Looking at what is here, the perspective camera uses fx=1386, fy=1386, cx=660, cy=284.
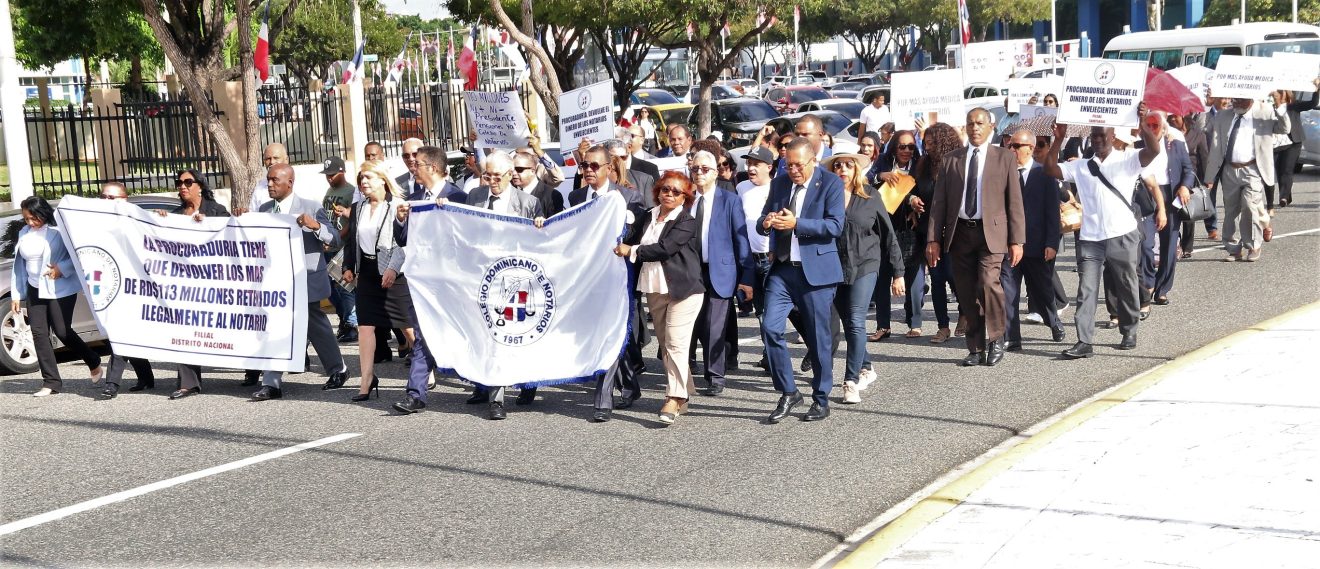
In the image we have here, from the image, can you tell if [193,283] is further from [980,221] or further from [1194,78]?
[1194,78]

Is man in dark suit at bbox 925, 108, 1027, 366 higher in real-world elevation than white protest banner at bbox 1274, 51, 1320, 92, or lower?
lower

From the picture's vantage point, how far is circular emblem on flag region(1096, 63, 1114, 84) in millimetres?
10148

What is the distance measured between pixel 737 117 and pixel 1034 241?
65.4ft

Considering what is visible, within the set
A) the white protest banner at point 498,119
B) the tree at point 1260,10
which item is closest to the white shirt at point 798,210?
the white protest banner at point 498,119

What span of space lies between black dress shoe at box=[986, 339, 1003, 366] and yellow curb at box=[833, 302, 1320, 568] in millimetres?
1013

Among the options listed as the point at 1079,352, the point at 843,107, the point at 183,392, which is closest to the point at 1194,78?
the point at 1079,352

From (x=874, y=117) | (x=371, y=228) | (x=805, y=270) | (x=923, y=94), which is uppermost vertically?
(x=923, y=94)

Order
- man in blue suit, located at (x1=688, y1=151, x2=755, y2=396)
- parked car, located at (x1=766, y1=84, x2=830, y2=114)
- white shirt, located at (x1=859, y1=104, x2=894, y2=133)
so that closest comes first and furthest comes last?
man in blue suit, located at (x1=688, y1=151, x2=755, y2=396) → white shirt, located at (x1=859, y1=104, x2=894, y2=133) → parked car, located at (x1=766, y1=84, x2=830, y2=114)

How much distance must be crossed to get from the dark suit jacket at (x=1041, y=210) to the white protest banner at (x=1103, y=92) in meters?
0.55

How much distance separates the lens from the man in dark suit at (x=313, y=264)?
31.6ft

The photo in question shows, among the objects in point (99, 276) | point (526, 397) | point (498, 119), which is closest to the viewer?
point (526, 397)

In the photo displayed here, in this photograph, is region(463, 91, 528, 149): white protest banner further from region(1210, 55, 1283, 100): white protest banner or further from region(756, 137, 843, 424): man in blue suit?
region(1210, 55, 1283, 100): white protest banner

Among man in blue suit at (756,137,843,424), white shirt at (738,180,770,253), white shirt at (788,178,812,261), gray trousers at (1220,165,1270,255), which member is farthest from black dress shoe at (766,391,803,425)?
gray trousers at (1220,165,1270,255)

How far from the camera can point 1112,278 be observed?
33.1 ft
